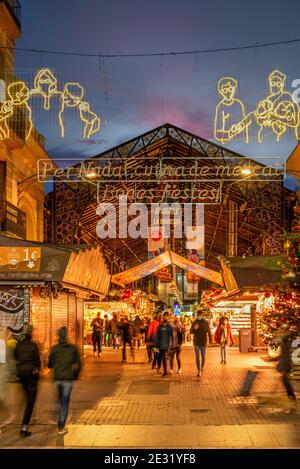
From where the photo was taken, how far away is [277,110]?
17.0 metres

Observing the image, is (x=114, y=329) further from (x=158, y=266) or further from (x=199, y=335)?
(x=199, y=335)

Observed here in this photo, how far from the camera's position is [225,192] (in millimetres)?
33750

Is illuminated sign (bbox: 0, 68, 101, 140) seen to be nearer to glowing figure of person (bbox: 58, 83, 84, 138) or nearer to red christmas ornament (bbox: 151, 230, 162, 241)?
glowing figure of person (bbox: 58, 83, 84, 138)

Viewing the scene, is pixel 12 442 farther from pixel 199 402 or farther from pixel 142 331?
pixel 142 331

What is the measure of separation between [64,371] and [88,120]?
331 inches

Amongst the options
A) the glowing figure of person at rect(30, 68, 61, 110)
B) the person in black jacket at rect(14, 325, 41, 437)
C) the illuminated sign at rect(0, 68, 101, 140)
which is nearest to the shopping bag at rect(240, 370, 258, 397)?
the person in black jacket at rect(14, 325, 41, 437)

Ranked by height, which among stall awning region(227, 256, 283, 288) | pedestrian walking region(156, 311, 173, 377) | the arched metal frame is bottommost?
pedestrian walking region(156, 311, 173, 377)

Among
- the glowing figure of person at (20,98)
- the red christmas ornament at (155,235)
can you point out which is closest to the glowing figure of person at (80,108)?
the glowing figure of person at (20,98)

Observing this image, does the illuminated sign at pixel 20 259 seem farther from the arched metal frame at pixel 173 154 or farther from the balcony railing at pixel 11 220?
the arched metal frame at pixel 173 154

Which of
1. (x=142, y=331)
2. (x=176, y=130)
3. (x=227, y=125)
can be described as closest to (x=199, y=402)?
(x=227, y=125)

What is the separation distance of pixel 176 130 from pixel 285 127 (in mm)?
14516

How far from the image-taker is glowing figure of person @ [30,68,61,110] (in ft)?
56.4

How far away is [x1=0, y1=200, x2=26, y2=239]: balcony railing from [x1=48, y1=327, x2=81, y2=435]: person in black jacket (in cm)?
1183

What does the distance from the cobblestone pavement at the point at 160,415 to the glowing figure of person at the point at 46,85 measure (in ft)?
22.8
